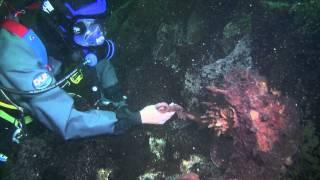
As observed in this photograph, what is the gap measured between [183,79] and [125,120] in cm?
120

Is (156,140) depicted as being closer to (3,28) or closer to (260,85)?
(260,85)

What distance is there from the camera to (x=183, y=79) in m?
4.32

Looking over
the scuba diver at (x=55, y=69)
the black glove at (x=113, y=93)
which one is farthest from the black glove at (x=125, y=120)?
the black glove at (x=113, y=93)

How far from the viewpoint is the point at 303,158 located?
3.22m

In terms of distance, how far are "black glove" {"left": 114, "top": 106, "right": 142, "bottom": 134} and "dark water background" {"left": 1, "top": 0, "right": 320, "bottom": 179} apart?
2.24ft

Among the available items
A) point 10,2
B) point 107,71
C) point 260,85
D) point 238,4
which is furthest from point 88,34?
point 238,4

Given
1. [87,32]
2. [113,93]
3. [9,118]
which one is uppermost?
[87,32]

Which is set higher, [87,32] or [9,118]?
[87,32]

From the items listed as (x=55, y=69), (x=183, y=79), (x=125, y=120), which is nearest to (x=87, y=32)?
(x=55, y=69)

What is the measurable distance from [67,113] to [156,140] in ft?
4.70

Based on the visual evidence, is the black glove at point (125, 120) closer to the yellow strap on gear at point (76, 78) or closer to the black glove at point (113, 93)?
the yellow strap on gear at point (76, 78)

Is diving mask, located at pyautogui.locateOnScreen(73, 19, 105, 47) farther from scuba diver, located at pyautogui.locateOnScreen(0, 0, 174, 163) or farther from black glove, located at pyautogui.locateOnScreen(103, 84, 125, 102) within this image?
black glove, located at pyautogui.locateOnScreen(103, 84, 125, 102)

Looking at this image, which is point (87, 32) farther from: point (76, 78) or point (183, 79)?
point (183, 79)

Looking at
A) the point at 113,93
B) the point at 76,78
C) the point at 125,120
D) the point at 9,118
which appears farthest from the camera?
the point at 113,93
